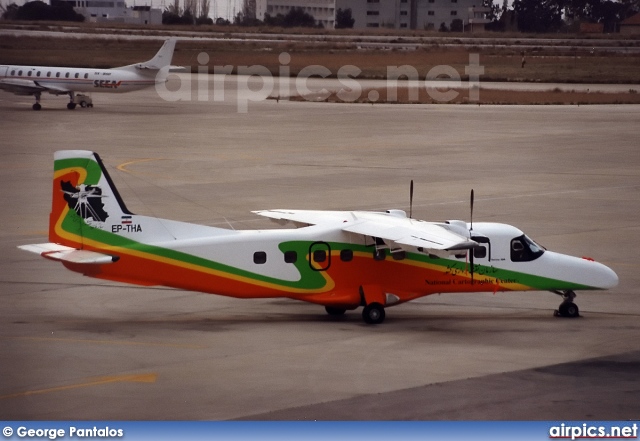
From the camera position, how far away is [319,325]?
25.3 metres

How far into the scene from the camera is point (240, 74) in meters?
119

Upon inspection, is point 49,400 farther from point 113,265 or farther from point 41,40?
point 41,40

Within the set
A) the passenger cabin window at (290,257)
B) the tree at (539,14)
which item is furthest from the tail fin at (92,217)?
the tree at (539,14)

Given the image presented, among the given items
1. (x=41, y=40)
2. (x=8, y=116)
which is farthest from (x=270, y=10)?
(x=8, y=116)

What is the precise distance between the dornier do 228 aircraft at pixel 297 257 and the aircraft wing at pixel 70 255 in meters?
0.02

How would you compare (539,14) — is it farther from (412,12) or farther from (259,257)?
(259,257)

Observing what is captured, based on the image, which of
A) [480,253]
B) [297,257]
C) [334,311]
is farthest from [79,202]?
[480,253]

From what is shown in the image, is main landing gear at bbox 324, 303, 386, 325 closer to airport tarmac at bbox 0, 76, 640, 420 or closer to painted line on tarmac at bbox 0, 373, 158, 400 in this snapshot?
airport tarmac at bbox 0, 76, 640, 420

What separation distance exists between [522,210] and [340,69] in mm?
80435

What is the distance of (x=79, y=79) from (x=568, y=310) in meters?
61.6

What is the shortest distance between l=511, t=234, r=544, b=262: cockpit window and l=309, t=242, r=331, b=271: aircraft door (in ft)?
14.3

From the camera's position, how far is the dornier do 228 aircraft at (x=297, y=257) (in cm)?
2469

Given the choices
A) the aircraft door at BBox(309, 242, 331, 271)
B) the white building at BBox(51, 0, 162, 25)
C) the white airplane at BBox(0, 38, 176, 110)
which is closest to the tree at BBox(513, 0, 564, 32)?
the white building at BBox(51, 0, 162, 25)

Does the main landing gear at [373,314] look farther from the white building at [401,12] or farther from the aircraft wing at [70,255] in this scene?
the white building at [401,12]
